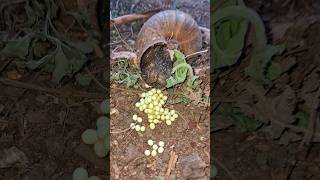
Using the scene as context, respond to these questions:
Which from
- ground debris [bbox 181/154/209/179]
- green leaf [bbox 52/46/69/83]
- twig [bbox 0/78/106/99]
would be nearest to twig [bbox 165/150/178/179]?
ground debris [bbox 181/154/209/179]

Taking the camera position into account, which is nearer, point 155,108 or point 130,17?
point 155,108

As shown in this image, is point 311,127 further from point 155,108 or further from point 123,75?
point 123,75

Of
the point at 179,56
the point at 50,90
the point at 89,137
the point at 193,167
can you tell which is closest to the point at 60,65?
the point at 50,90

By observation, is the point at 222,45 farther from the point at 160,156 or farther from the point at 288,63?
the point at 160,156

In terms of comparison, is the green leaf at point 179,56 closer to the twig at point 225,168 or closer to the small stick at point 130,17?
the small stick at point 130,17

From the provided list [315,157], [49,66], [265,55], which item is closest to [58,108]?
[49,66]
